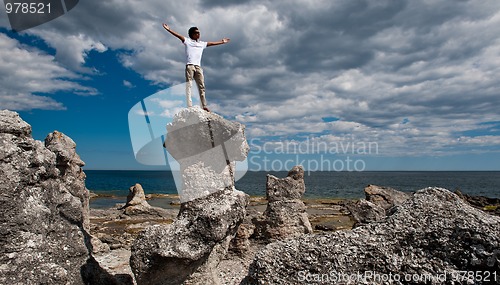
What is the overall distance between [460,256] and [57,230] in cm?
647

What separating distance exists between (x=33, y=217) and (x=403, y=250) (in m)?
5.86

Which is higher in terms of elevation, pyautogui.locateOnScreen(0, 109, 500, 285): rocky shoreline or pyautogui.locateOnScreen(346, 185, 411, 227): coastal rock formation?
pyautogui.locateOnScreen(0, 109, 500, 285): rocky shoreline

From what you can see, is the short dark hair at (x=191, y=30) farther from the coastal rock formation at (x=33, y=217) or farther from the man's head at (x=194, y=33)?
the coastal rock formation at (x=33, y=217)

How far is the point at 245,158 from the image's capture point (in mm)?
9539

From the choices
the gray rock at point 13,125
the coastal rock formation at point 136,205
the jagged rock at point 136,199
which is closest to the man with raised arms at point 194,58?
the gray rock at point 13,125

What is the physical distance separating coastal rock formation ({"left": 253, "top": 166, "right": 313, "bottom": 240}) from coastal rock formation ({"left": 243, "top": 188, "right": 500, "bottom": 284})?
1074 centimetres

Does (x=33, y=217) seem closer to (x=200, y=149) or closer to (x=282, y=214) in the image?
(x=200, y=149)

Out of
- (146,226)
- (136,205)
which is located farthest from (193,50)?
(136,205)

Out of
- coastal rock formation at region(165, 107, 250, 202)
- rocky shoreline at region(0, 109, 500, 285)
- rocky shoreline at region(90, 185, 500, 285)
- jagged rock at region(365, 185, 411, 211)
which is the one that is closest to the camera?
rocky shoreline at region(0, 109, 500, 285)

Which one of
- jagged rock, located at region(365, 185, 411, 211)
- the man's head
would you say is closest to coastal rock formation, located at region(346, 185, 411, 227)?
jagged rock, located at region(365, 185, 411, 211)

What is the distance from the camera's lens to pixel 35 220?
19.9 ft

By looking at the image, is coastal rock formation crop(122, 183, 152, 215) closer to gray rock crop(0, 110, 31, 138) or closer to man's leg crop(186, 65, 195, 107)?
man's leg crop(186, 65, 195, 107)

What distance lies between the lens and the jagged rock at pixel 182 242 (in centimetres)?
668

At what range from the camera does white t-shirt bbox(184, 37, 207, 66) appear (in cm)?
870
